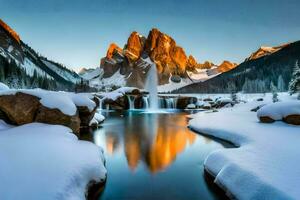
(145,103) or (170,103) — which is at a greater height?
(145,103)

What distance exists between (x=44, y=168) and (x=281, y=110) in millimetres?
17860

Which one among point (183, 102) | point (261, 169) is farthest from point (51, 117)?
point (183, 102)

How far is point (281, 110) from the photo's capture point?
18.2 metres

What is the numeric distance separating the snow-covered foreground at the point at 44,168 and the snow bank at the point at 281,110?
15.0m

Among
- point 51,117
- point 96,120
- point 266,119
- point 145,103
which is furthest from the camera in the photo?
point 145,103

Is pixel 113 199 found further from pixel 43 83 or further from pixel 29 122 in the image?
pixel 43 83

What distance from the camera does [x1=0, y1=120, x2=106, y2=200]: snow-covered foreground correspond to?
558 centimetres

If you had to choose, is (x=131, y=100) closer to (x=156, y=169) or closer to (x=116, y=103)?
(x=116, y=103)

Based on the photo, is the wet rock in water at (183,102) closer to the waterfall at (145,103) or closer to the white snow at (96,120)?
the waterfall at (145,103)

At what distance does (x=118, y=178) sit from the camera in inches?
363

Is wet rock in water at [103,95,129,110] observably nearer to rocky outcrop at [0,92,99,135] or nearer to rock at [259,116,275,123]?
rock at [259,116,275,123]

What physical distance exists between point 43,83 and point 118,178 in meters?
98.6

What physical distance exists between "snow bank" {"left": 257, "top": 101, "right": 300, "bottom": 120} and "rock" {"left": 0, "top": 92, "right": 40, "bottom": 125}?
58.8 ft

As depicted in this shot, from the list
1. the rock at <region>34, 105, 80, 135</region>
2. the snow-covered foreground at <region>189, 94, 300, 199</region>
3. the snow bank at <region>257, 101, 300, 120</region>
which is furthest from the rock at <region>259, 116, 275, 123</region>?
the rock at <region>34, 105, 80, 135</region>
